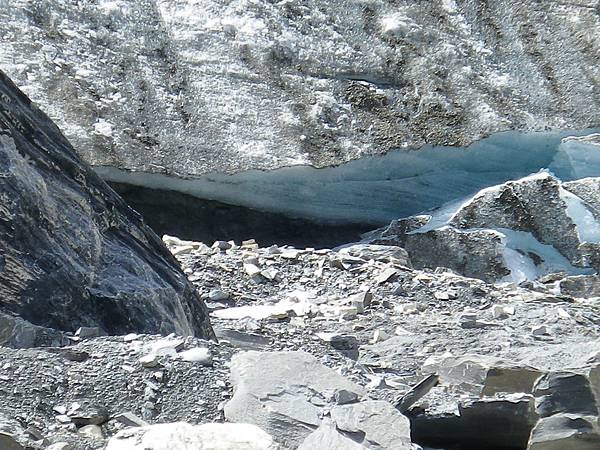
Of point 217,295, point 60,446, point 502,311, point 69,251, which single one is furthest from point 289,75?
point 60,446

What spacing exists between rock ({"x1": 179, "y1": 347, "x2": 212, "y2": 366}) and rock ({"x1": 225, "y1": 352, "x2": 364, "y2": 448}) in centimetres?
7

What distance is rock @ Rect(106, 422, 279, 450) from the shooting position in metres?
2.30

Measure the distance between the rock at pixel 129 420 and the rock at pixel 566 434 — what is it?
89 centimetres

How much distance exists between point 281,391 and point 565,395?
26.3 inches

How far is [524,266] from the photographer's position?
6.95 m

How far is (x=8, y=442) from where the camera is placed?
2.31 meters

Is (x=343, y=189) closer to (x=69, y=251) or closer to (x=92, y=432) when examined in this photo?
(x=69, y=251)

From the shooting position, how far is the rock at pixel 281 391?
99.6 inches

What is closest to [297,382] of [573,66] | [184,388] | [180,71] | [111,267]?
[184,388]

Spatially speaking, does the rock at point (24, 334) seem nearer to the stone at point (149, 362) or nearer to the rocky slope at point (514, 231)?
the stone at point (149, 362)

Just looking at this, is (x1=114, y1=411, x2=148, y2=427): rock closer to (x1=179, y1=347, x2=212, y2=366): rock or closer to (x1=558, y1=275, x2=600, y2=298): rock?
(x1=179, y1=347, x2=212, y2=366): rock

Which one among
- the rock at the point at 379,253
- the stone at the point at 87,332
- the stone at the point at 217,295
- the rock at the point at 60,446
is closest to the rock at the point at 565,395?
the rock at the point at 60,446

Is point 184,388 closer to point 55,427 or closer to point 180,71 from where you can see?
point 55,427

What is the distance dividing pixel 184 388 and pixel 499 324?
248 cm
